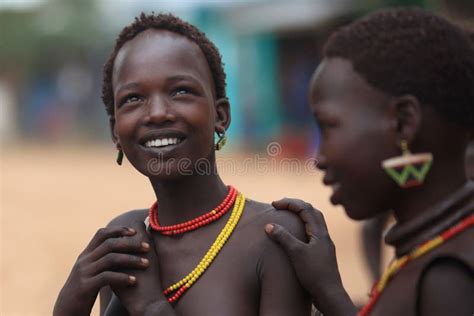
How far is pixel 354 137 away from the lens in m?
2.18

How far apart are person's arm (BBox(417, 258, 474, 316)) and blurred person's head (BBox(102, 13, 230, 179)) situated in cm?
108

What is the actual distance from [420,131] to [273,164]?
1722 centimetres

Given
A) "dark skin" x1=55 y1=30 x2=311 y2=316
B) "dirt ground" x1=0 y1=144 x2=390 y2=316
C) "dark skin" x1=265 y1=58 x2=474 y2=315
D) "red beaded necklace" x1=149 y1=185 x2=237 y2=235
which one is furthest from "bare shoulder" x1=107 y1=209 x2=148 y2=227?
"dirt ground" x1=0 y1=144 x2=390 y2=316

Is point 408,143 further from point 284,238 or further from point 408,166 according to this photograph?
point 284,238

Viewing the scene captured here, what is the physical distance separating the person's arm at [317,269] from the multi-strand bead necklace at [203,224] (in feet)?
0.54

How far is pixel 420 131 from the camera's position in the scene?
6.98 feet

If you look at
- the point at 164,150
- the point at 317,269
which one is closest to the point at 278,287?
the point at 317,269

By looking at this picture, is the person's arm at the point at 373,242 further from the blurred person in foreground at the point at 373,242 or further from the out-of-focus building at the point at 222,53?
the out-of-focus building at the point at 222,53

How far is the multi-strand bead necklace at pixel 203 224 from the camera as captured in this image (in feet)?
9.20

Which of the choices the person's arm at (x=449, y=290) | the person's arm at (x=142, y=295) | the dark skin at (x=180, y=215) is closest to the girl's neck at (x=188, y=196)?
the dark skin at (x=180, y=215)

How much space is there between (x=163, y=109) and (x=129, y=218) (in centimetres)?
51

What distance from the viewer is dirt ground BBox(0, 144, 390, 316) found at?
753 centimetres

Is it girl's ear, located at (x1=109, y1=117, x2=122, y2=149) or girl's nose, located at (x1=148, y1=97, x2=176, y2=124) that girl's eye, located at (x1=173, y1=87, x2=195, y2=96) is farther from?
girl's ear, located at (x1=109, y1=117, x2=122, y2=149)

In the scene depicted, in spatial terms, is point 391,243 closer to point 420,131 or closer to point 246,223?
point 420,131
